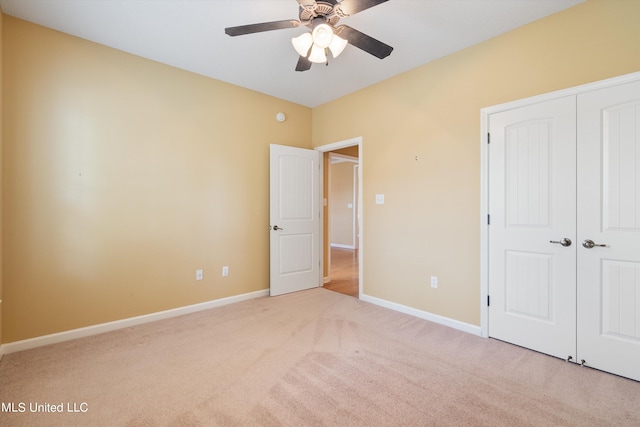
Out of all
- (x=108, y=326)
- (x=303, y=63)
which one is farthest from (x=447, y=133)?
(x=108, y=326)

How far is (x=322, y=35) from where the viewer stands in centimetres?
197

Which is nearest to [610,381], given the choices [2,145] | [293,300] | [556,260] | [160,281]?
[556,260]

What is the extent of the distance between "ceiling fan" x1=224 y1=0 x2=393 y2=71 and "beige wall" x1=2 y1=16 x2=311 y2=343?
5.51 feet

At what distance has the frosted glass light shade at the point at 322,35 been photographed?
195 centimetres

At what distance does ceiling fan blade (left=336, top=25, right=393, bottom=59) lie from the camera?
1986 millimetres

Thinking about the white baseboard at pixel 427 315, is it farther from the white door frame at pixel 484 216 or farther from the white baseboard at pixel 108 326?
the white baseboard at pixel 108 326

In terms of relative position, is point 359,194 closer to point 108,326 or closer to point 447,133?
point 447,133

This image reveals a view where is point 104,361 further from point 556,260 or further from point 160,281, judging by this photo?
point 556,260

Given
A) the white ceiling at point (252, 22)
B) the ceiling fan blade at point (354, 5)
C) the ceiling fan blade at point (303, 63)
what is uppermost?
the white ceiling at point (252, 22)

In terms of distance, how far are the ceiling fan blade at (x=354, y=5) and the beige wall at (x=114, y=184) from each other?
7.29 ft

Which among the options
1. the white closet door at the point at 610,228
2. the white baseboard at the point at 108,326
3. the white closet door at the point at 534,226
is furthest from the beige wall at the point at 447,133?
the white baseboard at the point at 108,326

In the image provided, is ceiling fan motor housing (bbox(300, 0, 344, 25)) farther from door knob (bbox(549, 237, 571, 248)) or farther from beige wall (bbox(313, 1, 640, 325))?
door knob (bbox(549, 237, 571, 248))

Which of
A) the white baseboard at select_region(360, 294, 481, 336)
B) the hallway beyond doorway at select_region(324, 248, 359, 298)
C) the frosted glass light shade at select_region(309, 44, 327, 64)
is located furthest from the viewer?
the hallway beyond doorway at select_region(324, 248, 359, 298)

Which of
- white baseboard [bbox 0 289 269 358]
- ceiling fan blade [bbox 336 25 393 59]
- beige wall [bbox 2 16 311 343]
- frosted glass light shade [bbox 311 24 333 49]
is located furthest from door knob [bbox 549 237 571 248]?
white baseboard [bbox 0 289 269 358]
